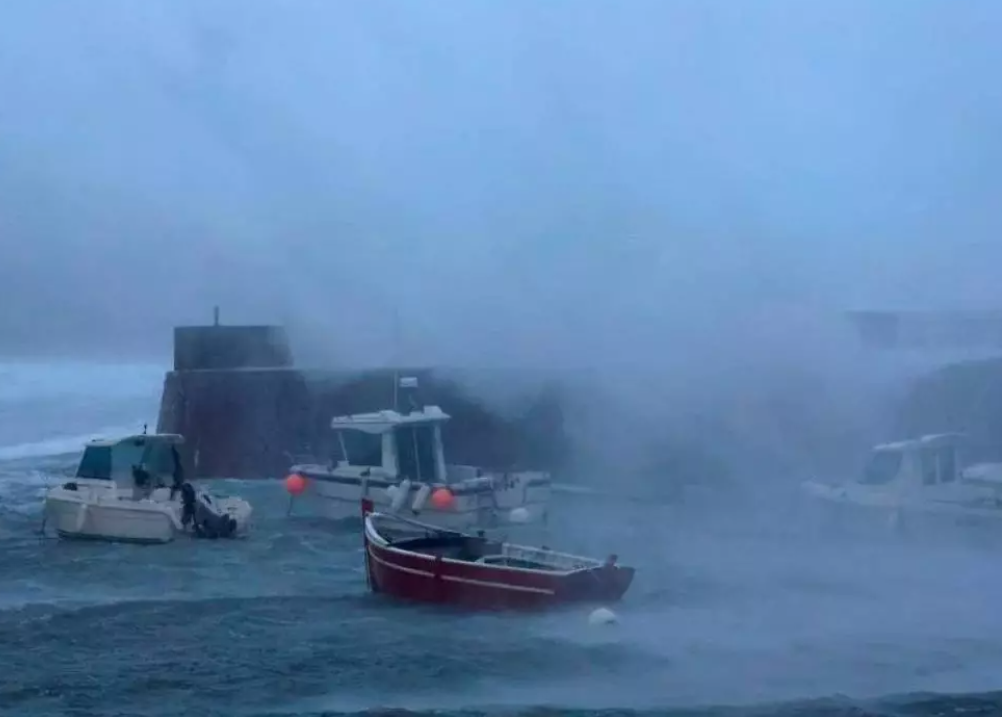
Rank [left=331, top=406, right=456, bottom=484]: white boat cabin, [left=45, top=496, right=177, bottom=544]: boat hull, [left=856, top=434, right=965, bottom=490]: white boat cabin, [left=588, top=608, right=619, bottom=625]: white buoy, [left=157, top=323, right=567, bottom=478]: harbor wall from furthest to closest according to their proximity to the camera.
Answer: [left=157, top=323, right=567, bottom=478]: harbor wall, [left=331, top=406, right=456, bottom=484]: white boat cabin, [left=45, top=496, right=177, bottom=544]: boat hull, [left=856, top=434, right=965, bottom=490]: white boat cabin, [left=588, top=608, right=619, bottom=625]: white buoy

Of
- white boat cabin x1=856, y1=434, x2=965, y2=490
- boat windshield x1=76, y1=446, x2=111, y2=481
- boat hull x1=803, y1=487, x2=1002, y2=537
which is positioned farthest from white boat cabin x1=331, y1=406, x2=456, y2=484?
white boat cabin x1=856, y1=434, x2=965, y2=490

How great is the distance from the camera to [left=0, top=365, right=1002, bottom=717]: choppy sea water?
35.4 ft

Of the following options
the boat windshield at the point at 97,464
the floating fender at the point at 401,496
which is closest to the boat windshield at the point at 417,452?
the floating fender at the point at 401,496

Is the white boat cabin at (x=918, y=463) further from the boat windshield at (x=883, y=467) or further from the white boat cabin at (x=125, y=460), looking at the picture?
the white boat cabin at (x=125, y=460)

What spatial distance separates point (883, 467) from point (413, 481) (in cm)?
737

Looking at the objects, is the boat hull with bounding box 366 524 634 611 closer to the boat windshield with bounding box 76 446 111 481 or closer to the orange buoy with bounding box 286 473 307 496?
Result: the boat windshield with bounding box 76 446 111 481

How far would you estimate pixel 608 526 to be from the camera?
69.8 ft

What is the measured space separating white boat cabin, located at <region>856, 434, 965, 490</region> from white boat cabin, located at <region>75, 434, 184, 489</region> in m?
10.2

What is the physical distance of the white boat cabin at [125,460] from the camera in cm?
2081

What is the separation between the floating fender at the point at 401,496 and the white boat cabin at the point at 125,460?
129 inches

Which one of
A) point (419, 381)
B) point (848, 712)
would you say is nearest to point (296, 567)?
point (848, 712)

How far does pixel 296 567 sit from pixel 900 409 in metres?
10.1

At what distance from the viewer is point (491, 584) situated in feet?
47.0

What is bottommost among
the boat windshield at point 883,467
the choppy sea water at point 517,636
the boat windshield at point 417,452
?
the choppy sea water at point 517,636
